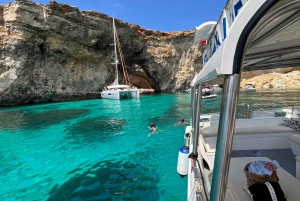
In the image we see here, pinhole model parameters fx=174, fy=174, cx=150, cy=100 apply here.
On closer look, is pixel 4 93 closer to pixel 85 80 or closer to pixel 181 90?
pixel 85 80

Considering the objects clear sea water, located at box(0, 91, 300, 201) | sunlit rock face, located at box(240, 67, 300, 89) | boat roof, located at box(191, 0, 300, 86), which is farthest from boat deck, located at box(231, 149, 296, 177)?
sunlit rock face, located at box(240, 67, 300, 89)

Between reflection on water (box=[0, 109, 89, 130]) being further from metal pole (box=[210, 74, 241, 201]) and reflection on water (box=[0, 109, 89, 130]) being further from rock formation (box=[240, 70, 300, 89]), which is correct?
rock formation (box=[240, 70, 300, 89])

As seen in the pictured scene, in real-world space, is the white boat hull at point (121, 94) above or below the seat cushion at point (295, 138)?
below

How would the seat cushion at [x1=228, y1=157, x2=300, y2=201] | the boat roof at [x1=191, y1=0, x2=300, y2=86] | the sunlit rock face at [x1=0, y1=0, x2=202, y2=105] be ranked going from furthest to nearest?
1. the sunlit rock face at [x1=0, y1=0, x2=202, y2=105]
2. the seat cushion at [x1=228, y1=157, x2=300, y2=201]
3. the boat roof at [x1=191, y1=0, x2=300, y2=86]

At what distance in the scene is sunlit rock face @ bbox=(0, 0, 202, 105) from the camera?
1003 inches

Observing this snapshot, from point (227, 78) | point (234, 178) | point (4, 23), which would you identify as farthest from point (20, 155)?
point (4, 23)

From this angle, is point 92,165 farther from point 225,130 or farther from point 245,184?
point 225,130

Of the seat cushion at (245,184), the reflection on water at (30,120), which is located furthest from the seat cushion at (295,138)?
the reflection on water at (30,120)

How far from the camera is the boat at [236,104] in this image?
92 centimetres

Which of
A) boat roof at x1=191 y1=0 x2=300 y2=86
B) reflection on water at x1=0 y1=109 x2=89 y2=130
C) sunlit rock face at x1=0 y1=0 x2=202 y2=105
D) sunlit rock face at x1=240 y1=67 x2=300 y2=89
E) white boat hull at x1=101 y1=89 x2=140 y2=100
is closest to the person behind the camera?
boat roof at x1=191 y1=0 x2=300 y2=86

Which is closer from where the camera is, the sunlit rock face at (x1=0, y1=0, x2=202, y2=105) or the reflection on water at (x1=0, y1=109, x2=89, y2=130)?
the reflection on water at (x1=0, y1=109, x2=89, y2=130)

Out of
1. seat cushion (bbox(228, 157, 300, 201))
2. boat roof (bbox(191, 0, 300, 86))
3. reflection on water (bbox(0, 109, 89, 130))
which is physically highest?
boat roof (bbox(191, 0, 300, 86))

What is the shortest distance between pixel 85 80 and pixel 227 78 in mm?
36575

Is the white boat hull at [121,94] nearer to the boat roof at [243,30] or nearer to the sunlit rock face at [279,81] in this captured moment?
the boat roof at [243,30]
